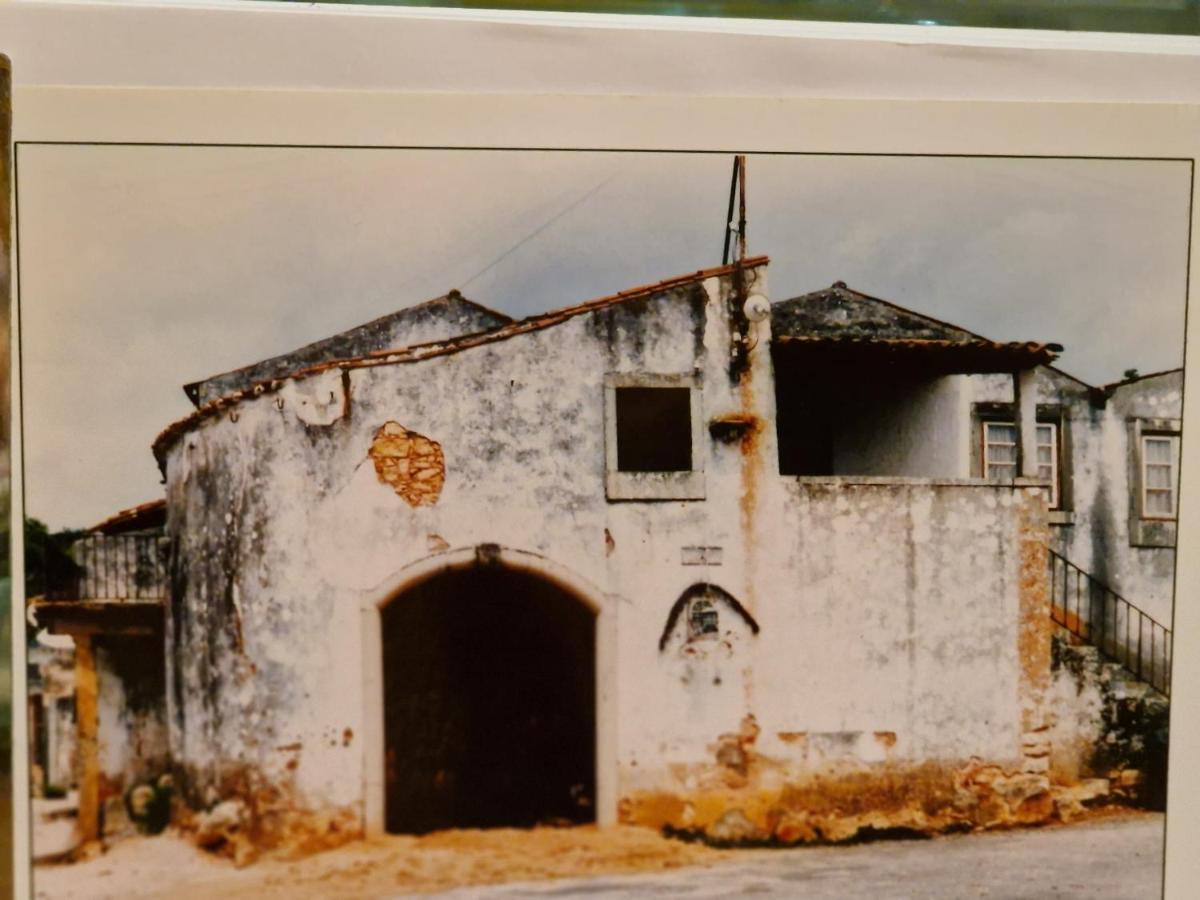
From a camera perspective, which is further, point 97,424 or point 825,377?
point 825,377

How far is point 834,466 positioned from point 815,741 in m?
0.75

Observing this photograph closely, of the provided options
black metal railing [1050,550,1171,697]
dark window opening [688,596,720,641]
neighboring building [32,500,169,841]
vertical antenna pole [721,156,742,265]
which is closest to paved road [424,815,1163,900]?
black metal railing [1050,550,1171,697]

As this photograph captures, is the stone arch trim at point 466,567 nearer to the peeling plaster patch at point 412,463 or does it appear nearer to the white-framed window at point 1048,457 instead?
the peeling plaster patch at point 412,463

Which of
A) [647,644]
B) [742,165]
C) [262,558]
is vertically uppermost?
[742,165]

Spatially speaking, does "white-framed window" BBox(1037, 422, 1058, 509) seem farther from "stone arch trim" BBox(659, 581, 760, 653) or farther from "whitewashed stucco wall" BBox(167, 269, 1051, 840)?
"stone arch trim" BBox(659, 581, 760, 653)

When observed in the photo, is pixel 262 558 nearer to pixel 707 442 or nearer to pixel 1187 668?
pixel 707 442

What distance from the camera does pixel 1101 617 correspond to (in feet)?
10.1

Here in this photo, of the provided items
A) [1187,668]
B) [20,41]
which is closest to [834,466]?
[1187,668]

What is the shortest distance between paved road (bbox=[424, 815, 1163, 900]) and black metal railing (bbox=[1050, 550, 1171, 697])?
465 mm

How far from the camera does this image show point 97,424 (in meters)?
2.81

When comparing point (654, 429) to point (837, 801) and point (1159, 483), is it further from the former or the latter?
point (1159, 483)

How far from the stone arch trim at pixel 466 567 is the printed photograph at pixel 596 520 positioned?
0.04 feet

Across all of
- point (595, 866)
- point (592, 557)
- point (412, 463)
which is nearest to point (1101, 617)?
point (592, 557)

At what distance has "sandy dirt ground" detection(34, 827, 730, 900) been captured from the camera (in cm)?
283
